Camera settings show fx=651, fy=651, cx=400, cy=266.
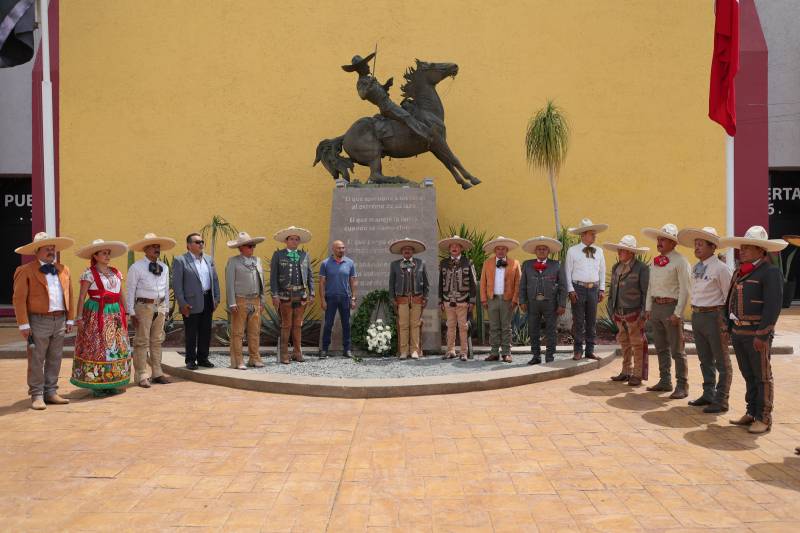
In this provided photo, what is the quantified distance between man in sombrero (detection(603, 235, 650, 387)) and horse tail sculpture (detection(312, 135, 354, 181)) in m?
4.65

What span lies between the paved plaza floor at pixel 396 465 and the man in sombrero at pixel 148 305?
77cm

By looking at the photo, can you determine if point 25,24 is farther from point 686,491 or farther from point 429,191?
point 686,491

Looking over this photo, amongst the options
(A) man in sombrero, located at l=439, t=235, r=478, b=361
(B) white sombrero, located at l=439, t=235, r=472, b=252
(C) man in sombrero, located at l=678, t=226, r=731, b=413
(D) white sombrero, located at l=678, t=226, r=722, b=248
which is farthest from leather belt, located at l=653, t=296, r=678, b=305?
(B) white sombrero, located at l=439, t=235, r=472, b=252

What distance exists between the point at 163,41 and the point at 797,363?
469 inches

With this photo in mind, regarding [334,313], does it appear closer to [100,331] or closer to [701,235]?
[100,331]

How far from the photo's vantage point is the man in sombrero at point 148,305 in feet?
23.3

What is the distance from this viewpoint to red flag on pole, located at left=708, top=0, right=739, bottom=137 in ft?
27.8

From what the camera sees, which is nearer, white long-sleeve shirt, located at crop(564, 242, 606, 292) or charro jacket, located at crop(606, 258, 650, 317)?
charro jacket, located at crop(606, 258, 650, 317)

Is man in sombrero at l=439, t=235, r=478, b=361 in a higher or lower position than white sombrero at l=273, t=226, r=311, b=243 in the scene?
lower

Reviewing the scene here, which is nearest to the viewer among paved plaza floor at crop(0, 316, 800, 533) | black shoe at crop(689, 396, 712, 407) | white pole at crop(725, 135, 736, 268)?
paved plaza floor at crop(0, 316, 800, 533)

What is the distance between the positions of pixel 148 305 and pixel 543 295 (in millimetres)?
4572

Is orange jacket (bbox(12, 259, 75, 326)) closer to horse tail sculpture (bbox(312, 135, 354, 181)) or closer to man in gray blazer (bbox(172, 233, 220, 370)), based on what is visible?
man in gray blazer (bbox(172, 233, 220, 370))

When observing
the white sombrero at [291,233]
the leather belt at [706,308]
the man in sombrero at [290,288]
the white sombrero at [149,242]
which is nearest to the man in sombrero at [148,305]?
the white sombrero at [149,242]

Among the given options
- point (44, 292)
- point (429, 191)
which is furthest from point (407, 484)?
point (429, 191)
